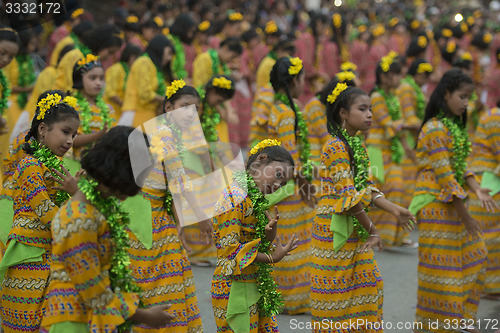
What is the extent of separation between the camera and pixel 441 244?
5.12 metres

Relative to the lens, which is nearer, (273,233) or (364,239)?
(273,233)

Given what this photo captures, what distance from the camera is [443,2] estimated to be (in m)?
27.6

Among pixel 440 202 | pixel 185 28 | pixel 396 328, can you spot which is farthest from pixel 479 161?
pixel 185 28

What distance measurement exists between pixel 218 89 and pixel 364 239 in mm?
2405

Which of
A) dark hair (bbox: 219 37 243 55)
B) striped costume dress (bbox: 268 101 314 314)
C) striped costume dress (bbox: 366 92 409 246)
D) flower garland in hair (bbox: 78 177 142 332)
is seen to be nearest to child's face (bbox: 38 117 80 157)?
flower garland in hair (bbox: 78 177 142 332)

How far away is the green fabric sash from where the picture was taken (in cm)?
362

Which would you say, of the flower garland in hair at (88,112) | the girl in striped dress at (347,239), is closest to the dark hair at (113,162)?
the girl in striped dress at (347,239)

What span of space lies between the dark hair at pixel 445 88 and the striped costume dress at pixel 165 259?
7.34ft

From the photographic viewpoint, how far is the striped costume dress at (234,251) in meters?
3.56

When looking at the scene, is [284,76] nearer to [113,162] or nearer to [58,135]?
[58,135]

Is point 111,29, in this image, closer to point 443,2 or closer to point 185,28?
point 185,28

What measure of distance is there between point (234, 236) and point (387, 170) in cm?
459

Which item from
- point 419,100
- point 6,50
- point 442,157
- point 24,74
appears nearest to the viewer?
point 442,157

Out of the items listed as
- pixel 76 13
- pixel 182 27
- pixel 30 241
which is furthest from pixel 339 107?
pixel 76 13
